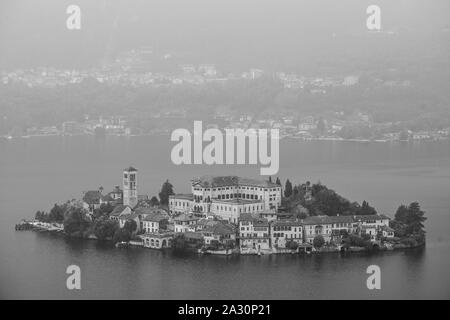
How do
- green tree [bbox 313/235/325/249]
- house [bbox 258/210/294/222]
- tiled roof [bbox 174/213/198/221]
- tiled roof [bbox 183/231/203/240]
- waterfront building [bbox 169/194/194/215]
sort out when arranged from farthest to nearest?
waterfront building [bbox 169/194/194/215]
tiled roof [bbox 174/213/198/221]
house [bbox 258/210/294/222]
tiled roof [bbox 183/231/203/240]
green tree [bbox 313/235/325/249]

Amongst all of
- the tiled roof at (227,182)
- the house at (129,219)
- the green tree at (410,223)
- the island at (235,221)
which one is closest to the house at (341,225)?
the island at (235,221)

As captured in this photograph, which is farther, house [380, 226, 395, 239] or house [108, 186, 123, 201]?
house [108, 186, 123, 201]

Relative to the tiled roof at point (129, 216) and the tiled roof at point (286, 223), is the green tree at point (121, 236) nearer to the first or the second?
the tiled roof at point (129, 216)

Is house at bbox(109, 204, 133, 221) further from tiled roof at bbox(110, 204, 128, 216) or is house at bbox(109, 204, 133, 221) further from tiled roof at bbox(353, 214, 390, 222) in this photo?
tiled roof at bbox(353, 214, 390, 222)

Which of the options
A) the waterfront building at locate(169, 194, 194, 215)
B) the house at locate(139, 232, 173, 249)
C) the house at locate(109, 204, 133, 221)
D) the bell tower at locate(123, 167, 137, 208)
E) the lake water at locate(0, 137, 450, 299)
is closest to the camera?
the lake water at locate(0, 137, 450, 299)

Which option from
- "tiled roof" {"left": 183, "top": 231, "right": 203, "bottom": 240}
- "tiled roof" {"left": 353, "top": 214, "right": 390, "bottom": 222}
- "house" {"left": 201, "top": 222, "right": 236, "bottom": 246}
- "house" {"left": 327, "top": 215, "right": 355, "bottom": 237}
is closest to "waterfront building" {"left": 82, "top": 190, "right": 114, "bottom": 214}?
"tiled roof" {"left": 183, "top": 231, "right": 203, "bottom": 240}

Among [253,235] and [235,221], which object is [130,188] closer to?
[235,221]

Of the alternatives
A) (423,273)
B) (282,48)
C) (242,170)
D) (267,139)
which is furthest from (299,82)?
(423,273)
